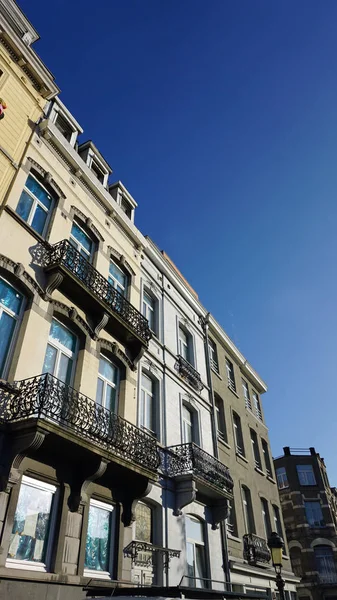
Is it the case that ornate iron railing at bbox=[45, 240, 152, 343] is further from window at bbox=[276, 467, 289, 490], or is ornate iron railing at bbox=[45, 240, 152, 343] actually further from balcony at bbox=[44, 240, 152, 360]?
window at bbox=[276, 467, 289, 490]

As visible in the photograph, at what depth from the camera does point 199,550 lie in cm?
1361

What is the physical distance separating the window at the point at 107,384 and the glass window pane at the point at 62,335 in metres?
1.28

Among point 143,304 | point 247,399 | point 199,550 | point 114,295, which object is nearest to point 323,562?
point 247,399

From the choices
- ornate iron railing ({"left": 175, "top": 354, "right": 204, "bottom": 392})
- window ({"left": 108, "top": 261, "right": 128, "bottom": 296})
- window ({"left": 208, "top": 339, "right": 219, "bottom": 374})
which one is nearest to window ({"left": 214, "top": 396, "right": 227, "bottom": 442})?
window ({"left": 208, "top": 339, "right": 219, "bottom": 374})

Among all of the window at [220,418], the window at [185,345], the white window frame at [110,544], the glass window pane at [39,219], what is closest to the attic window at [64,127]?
the glass window pane at [39,219]

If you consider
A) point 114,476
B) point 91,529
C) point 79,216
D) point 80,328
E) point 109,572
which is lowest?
point 109,572

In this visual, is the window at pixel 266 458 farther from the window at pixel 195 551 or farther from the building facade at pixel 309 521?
the building facade at pixel 309 521

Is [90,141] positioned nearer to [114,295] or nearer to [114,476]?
[114,295]

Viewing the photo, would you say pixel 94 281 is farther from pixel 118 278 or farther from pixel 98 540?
pixel 98 540

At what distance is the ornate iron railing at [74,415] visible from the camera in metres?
8.32

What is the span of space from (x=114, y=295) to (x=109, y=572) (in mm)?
7091

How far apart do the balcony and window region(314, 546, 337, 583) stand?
103 feet

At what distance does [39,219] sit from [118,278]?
13.0 ft

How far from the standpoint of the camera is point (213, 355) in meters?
22.0
